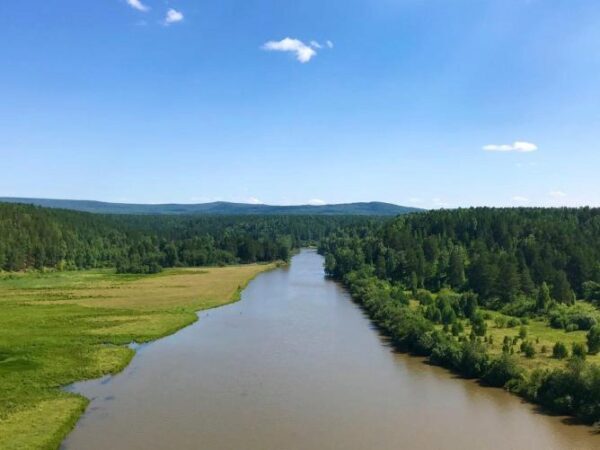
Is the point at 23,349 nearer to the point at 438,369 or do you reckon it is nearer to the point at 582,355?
the point at 438,369

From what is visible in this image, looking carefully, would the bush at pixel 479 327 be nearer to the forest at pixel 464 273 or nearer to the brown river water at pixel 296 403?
the forest at pixel 464 273

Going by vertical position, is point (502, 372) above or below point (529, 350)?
below

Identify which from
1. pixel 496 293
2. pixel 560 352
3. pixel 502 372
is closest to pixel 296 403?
pixel 502 372

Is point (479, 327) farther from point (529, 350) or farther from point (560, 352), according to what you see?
point (560, 352)

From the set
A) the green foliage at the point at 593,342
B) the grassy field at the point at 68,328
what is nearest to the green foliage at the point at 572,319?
the green foliage at the point at 593,342

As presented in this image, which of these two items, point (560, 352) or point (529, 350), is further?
point (529, 350)

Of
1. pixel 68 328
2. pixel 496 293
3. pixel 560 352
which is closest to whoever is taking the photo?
pixel 560 352

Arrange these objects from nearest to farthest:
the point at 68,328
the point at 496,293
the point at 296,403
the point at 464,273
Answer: the point at 296,403 < the point at 68,328 < the point at 496,293 < the point at 464,273
